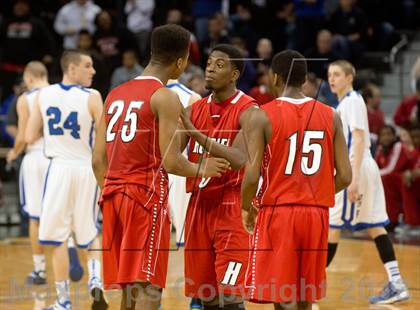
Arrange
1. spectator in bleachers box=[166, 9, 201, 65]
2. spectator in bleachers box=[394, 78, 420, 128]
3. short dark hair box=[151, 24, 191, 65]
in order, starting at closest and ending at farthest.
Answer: short dark hair box=[151, 24, 191, 65], spectator in bleachers box=[394, 78, 420, 128], spectator in bleachers box=[166, 9, 201, 65]

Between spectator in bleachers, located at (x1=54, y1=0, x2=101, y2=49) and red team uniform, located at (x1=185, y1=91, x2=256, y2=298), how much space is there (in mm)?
11598

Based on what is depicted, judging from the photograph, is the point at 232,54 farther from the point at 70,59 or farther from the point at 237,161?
the point at 70,59

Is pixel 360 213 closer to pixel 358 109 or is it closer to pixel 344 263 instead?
pixel 358 109

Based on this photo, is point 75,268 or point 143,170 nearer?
point 143,170

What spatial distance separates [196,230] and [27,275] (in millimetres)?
4796

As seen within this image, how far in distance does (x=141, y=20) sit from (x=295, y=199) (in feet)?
41.7

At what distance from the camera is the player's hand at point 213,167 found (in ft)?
22.2

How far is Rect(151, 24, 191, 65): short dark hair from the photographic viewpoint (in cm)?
680

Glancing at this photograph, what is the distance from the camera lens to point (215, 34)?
58.6 ft

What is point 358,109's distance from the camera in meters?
9.77

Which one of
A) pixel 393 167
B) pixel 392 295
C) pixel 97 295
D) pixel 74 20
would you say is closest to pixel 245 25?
pixel 74 20

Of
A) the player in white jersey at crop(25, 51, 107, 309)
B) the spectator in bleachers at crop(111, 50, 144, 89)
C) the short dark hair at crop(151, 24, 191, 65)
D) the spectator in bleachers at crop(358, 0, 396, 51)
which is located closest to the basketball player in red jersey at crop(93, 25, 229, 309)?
the short dark hair at crop(151, 24, 191, 65)

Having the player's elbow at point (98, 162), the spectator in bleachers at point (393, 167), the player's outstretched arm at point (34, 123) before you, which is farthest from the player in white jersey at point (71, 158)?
the spectator in bleachers at point (393, 167)

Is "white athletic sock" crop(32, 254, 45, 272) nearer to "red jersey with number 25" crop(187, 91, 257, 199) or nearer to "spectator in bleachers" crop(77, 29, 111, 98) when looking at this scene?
"red jersey with number 25" crop(187, 91, 257, 199)
